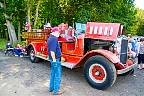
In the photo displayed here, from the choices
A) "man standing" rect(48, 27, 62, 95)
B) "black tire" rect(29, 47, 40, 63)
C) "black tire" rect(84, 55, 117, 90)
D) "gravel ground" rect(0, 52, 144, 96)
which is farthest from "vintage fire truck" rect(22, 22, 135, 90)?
"black tire" rect(29, 47, 40, 63)

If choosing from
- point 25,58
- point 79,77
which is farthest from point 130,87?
point 25,58

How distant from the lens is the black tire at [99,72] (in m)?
7.82

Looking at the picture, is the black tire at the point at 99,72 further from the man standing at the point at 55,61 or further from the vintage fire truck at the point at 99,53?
the man standing at the point at 55,61

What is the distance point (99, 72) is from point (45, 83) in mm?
1648

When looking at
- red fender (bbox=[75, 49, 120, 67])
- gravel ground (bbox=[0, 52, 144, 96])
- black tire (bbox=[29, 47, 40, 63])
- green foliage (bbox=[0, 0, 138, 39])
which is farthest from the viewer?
green foliage (bbox=[0, 0, 138, 39])

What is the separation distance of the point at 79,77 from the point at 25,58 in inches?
165

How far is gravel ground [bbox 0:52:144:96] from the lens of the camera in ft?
25.1

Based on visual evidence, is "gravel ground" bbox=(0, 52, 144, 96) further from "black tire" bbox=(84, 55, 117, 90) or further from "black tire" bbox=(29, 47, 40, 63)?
"black tire" bbox=(29, 47, 40, 63)

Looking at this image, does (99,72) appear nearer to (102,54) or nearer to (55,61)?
(102,54)

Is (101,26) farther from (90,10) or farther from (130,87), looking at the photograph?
(90,10)

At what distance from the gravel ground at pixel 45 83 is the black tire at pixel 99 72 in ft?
0.64

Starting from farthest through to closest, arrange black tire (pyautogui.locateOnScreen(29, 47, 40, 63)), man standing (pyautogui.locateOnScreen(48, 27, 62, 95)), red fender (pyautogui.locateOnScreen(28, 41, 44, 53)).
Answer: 1. black tire (pyautogui.locateOnScreen(29, 47, 40, 63))
2. red fender (pyautogui.locateOnScreen(28, 41, 44, 53))
3. man standing (pyautogui.locateOnScreen(48, 27, 62, 95))

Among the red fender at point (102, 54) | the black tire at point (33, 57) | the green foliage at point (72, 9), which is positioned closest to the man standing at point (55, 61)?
the red fender at point (102, 54)

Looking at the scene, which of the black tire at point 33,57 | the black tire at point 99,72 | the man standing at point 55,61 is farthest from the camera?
the black tire at point 33,57
